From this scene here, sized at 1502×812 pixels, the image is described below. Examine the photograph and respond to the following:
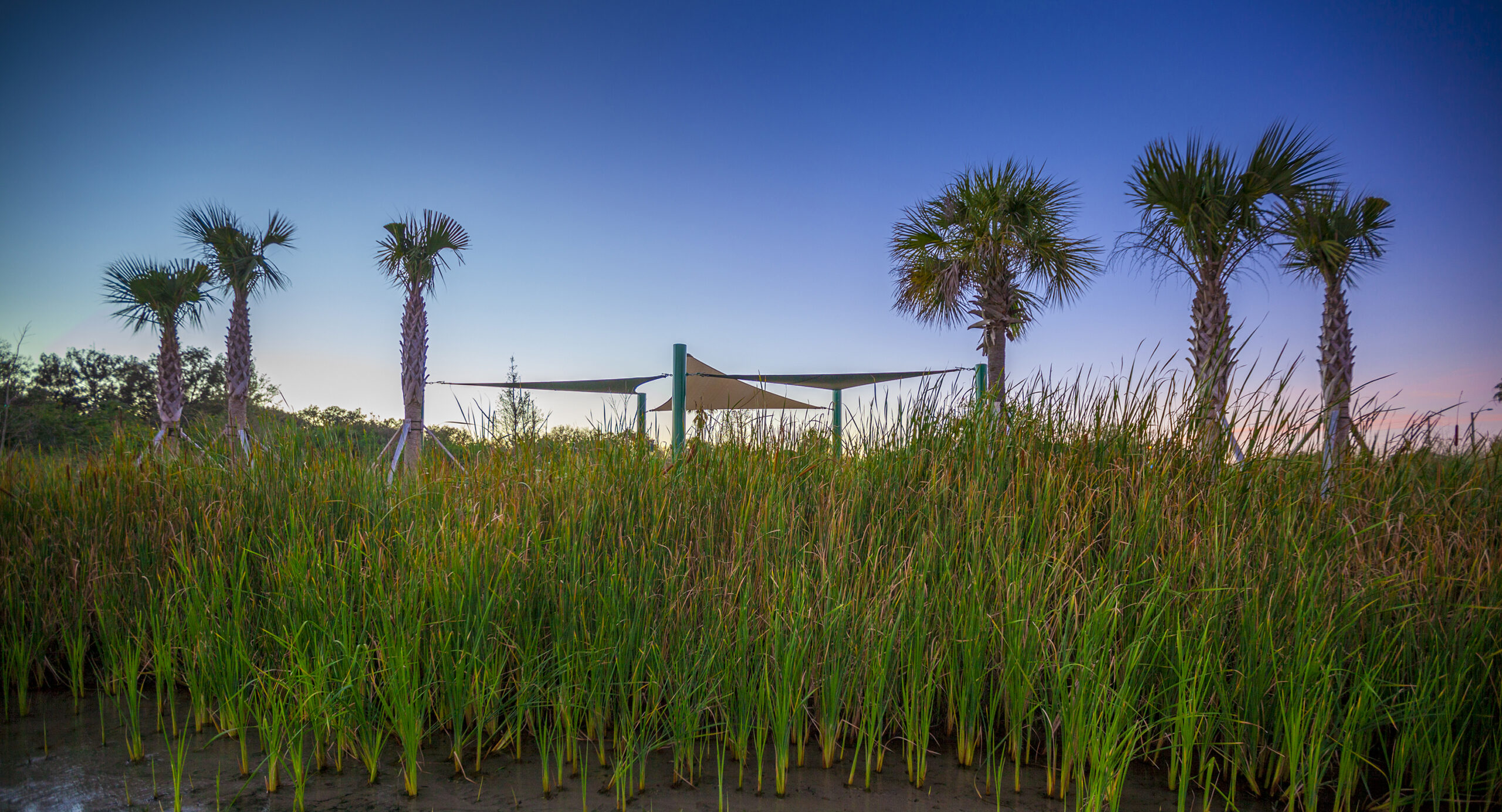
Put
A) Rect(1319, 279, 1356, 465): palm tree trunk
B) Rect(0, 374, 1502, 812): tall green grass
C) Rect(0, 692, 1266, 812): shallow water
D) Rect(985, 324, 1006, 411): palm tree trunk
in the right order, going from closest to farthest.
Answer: Rect(0, 692, 1266, 812): shallow water < Rect(0, 374, 1502, 812): tall green grass < Rect(1319, 279, 1356, 465): palm tree trunk < Rect(985, 324, 1006, 411): palm tree trunk

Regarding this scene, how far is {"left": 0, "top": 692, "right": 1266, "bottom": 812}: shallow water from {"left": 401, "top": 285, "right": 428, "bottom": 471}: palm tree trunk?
7.40 metres

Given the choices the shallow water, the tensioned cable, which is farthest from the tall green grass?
the tensioned cable

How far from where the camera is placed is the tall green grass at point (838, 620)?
6.64ft

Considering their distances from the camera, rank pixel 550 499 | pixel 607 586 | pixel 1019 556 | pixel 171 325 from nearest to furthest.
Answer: pixel 607 586, pixel 1019 556, pixel 550 499, pixel 171 325

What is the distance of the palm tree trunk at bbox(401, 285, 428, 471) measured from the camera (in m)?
9.38

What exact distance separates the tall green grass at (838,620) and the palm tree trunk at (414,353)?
6247 mm

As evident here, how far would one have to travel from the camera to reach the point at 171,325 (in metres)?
10.9

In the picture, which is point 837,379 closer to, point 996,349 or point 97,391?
point 996,349

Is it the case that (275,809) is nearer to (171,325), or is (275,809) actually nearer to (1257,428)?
(1257,428)

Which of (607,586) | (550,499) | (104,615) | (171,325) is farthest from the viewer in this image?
(171,325)

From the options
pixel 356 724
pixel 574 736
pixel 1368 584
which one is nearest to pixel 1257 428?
pixel 1368 584

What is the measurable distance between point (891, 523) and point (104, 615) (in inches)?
124

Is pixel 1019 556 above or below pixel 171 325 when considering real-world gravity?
below

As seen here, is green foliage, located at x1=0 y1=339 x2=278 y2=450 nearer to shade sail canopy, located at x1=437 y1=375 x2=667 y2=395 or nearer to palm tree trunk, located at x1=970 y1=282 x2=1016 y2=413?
shade sail canopy, located at x1=437 y1=375 x2=667 y2=395
